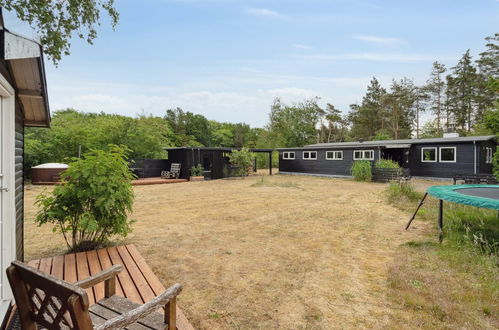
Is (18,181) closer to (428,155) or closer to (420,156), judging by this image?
(420,156)

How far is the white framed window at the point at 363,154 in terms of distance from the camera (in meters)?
17.0

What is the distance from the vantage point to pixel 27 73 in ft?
7.73

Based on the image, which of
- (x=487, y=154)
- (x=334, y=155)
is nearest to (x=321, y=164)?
(x=334, y=155)

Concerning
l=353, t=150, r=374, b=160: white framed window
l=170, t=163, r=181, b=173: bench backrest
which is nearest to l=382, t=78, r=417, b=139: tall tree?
l=353, t=150, r=374, b=160: white framed window

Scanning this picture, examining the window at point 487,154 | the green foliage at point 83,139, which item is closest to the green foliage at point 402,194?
the window at point 487,154

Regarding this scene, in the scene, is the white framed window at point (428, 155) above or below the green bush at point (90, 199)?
above

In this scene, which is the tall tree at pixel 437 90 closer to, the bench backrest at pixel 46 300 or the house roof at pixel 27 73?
the house roof at pixel 27 73

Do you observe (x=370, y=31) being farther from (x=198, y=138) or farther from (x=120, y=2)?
(x=198, y=138)

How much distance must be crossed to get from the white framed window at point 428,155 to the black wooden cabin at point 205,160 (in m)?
12.5

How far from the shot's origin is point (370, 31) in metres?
16.8

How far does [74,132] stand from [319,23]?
16426mm

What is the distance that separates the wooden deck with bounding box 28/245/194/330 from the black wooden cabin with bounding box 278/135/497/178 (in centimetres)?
1617

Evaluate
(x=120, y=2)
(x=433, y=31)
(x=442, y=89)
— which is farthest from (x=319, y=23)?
(x=442, y=89)

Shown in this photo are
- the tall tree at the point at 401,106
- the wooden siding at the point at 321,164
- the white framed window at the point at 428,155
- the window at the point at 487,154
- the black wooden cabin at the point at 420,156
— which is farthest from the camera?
the tall tree at the point at 401,106
